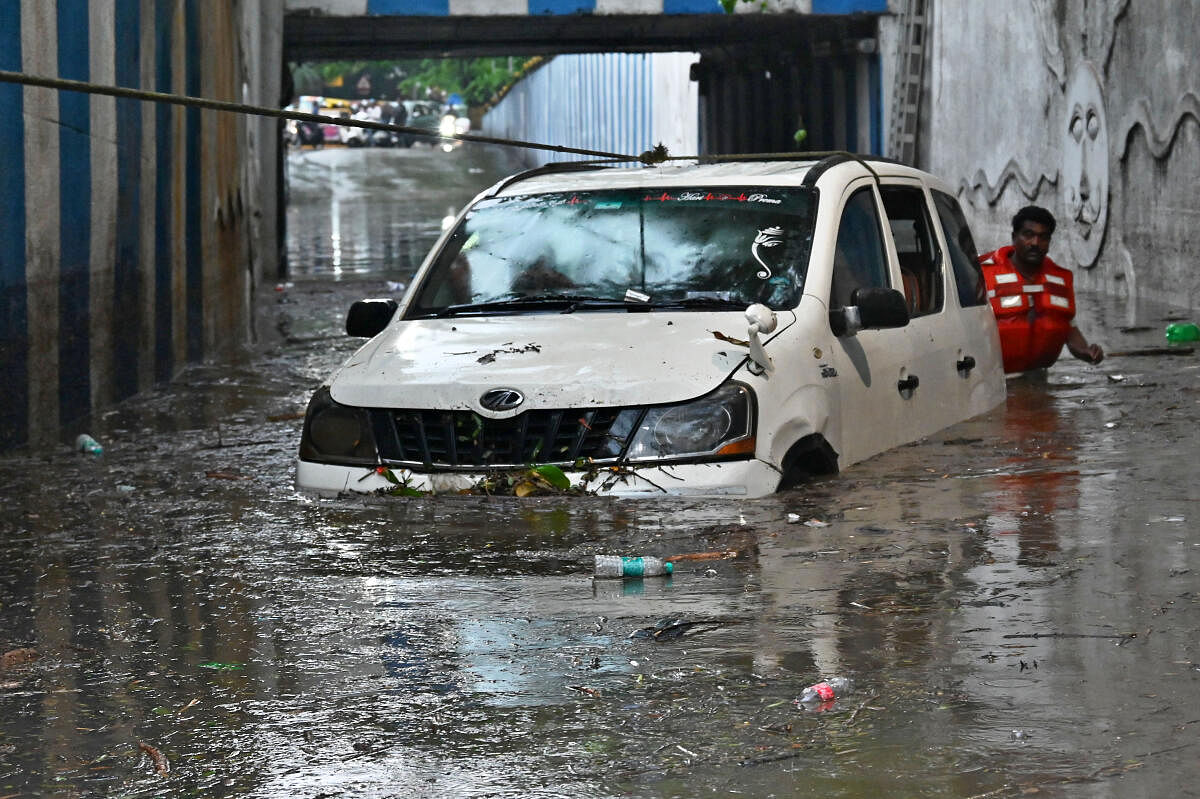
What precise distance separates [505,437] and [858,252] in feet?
7.06

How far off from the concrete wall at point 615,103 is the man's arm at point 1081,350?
25.3 m

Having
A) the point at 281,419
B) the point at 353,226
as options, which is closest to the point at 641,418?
the point at 281,419

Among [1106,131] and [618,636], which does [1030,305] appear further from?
[1106,131]

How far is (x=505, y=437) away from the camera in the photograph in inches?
265

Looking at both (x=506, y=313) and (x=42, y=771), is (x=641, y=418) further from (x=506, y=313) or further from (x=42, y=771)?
(x=42, y=771)

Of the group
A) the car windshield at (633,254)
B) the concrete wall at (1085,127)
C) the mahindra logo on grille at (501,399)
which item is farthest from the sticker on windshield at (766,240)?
the concrete wall at (1085,127)

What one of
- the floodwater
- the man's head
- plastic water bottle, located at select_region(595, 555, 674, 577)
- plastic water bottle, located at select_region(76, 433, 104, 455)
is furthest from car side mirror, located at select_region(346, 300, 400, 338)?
the man's head

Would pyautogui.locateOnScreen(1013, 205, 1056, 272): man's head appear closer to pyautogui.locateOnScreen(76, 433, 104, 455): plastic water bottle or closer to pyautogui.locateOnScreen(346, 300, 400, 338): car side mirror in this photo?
pyautogui.locateOnScreen(346, 300, 400, 338): car side mirror

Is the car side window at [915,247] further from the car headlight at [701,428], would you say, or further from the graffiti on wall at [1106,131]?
the graffiti on wall at [1106,131]

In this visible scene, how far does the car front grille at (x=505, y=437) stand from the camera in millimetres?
6629

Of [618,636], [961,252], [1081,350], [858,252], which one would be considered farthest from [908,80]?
[618,636]

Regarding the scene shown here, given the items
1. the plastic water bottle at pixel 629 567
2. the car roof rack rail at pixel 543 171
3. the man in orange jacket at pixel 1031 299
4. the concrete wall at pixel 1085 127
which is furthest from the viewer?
the concrete wall at pixel 1085 127

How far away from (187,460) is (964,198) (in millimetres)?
16994

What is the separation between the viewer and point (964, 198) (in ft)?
80.0
